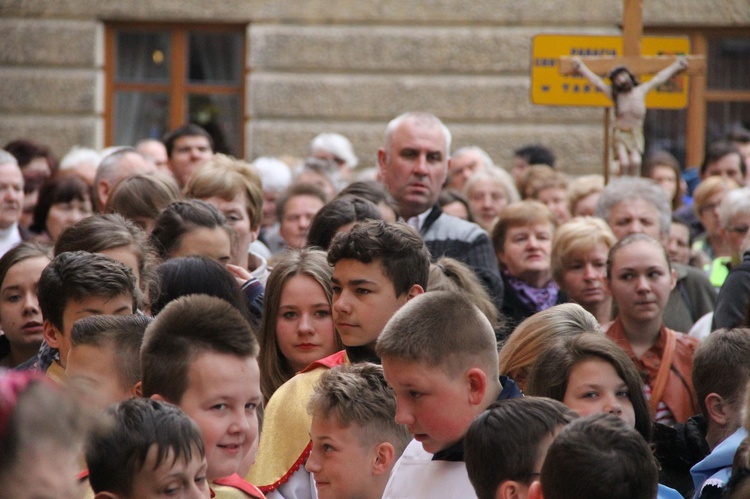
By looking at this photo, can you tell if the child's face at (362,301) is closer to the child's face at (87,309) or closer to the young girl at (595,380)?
the young girl at (595,380)

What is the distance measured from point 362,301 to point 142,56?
9.15 metres

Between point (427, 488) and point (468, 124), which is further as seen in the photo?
point (468, 124)

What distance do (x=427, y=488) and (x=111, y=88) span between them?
402 inches

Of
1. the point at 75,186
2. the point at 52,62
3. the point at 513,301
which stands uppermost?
the point at 52,62

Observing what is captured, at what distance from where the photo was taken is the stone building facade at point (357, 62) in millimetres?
12344

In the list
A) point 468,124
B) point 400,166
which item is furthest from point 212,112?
point 400,166

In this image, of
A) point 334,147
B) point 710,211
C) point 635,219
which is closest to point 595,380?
point 635,219

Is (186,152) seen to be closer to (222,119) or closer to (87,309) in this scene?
(222,119)

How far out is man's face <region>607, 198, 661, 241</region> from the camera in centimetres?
668

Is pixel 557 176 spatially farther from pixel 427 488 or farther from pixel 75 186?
pixel 427 488

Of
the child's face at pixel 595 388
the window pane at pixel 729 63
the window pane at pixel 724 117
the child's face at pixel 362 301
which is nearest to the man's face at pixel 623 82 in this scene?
the child's face at pixel 362 301

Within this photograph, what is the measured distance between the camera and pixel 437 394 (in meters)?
3.35

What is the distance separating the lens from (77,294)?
4191 millimetres

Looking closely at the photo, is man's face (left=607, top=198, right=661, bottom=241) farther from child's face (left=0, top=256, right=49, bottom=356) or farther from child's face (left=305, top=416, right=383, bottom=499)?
child's face (left=305, top=416, right=383, bottom=499)
